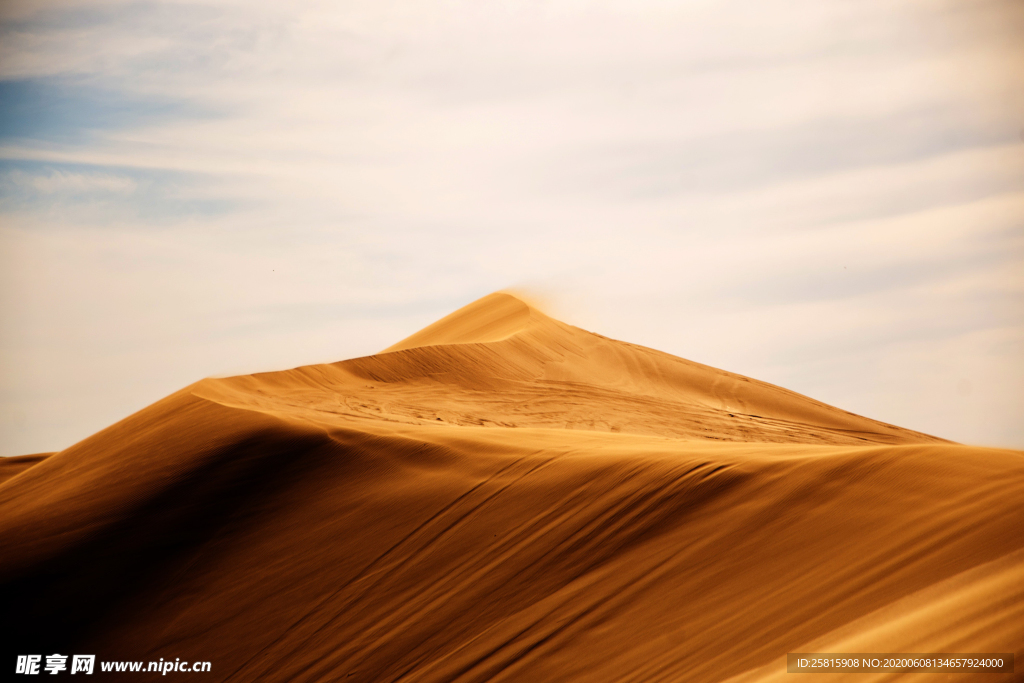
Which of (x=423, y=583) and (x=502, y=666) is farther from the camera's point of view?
(x=423, y=583)

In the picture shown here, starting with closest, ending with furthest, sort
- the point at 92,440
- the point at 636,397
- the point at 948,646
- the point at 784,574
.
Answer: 1. the point at 948,646
2. the point at 784,574
3. the point at 92,440
4. the point at 636,397

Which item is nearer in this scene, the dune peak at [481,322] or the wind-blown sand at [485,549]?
the wind-blown sand at [485,549]

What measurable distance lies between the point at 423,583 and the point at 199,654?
222cm

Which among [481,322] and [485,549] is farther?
[481,322]

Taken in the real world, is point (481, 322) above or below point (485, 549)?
above

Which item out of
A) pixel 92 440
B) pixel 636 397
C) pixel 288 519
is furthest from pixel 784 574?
pixel 636 397

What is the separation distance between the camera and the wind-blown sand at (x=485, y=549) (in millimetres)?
4875

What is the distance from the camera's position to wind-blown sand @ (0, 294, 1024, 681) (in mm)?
4875

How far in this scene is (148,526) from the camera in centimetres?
826

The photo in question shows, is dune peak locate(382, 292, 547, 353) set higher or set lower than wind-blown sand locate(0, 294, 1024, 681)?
higher

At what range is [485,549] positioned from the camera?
6.99 metres

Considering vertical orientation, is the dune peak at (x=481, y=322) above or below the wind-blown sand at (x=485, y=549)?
above

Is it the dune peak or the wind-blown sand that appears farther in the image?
the dune peak

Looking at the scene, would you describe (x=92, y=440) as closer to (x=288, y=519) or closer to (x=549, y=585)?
(x=288, y=519)
